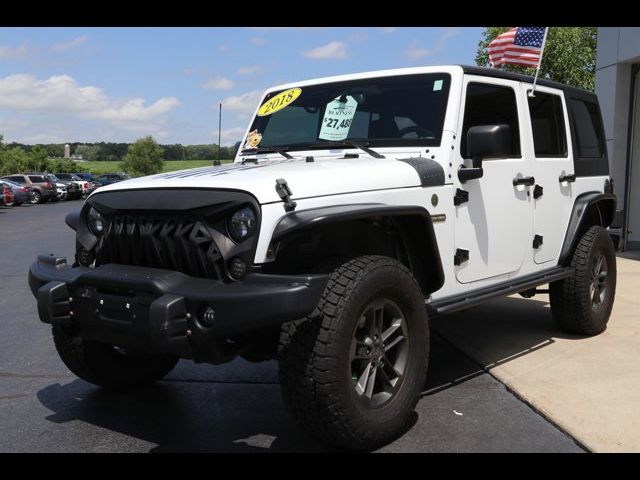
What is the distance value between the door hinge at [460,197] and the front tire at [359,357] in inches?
30.1

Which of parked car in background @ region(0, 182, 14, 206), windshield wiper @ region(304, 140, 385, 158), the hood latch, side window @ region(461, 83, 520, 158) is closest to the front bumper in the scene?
the hood latch

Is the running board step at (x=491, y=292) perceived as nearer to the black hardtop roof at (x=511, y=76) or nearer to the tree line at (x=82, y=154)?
the black hardtop roof at (x=511, y=76)

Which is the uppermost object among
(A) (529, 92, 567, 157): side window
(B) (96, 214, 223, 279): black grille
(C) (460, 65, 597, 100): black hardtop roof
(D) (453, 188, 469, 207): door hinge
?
(C) (460, 65, 597, 100): black hardtop roof

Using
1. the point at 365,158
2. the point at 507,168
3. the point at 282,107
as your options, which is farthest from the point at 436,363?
the point at 282,107

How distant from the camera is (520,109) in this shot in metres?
4.66

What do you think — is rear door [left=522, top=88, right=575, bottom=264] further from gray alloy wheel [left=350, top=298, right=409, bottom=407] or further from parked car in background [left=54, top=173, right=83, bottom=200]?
parked car in background [left=54, top=173, right=83, bottom=200]

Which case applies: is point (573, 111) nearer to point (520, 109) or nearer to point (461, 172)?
point (520, 109)

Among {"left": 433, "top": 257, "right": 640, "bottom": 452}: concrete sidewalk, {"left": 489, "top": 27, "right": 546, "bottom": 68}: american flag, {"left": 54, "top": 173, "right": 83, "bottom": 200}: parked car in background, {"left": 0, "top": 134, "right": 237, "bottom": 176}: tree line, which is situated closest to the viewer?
{"left": 433, "top": 257, "right": 640, "bottom": 452}: concrete sidewalk

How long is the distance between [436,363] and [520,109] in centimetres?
195

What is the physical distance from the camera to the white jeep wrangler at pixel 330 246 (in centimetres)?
287

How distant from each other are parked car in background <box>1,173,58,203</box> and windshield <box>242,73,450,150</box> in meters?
30.0

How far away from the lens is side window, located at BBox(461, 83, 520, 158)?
4.11 metres

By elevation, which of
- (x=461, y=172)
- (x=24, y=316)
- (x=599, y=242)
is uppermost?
(x=461, y=172)

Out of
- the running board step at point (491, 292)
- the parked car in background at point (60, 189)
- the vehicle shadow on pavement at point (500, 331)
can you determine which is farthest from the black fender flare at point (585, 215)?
the parked car in background at point (60, 189)
